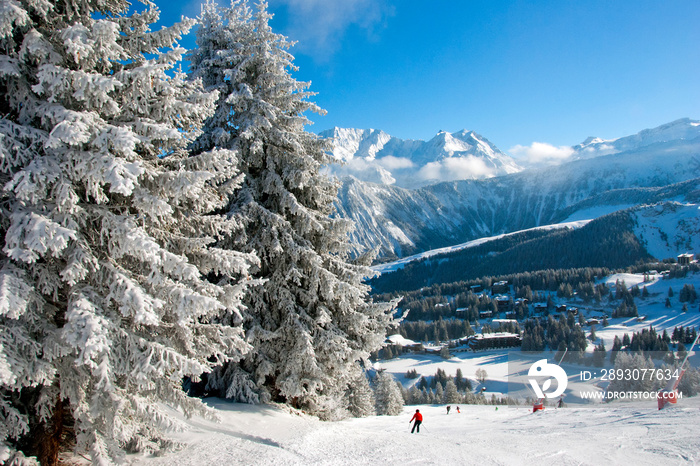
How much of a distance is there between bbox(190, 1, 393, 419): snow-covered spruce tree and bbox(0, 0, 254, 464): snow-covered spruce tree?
474 cm

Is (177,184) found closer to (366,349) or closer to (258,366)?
(258,366)

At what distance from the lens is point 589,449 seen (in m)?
11.4

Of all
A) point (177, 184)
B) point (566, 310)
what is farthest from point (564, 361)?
point (177, 184)

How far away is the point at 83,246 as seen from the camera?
6.47m

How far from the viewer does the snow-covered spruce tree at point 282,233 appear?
1249cm

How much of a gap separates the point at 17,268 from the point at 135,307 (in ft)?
6.46

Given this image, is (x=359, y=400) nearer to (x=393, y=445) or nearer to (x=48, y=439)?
(x=393, y=445)

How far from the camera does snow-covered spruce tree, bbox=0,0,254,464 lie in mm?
5945

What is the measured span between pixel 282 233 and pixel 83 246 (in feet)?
22.9

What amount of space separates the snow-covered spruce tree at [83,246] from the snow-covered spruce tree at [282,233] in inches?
187
